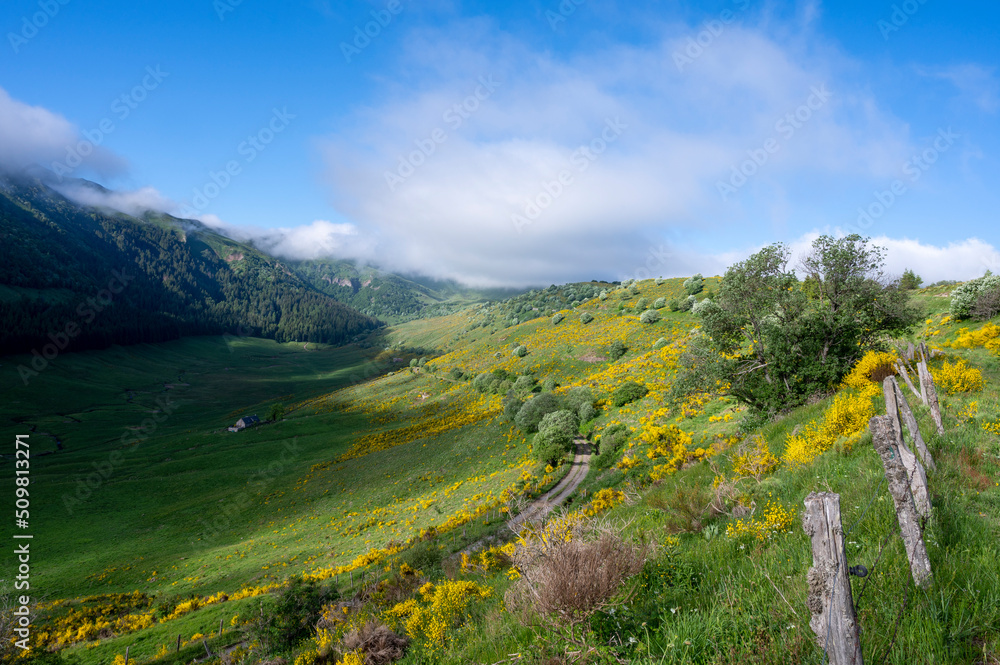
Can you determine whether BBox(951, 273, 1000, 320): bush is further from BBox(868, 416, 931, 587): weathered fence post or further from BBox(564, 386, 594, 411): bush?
BBox(868, 416, 931, 587): weathered fence post

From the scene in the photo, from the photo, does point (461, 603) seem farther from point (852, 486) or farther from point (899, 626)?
point (852, 486)

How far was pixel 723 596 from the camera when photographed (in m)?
4.73

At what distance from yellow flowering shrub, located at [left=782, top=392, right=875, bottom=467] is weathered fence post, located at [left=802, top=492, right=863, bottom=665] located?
8.63m

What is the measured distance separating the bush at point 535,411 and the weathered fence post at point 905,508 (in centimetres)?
3429

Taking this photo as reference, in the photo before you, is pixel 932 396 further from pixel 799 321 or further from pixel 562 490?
pixel 562 490

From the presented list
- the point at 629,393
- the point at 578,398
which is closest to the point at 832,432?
the point at 629,393

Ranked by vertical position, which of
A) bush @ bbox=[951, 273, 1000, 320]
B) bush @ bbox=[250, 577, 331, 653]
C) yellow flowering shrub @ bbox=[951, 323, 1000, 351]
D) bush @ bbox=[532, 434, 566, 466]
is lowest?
bush @ bbox=[250, 577, 331, 653]

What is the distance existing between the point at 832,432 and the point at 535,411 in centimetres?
2883

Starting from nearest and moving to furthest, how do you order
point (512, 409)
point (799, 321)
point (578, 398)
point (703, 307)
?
point (799, 321) < point (703, 307) < point (578, 398) < point (512, 409)

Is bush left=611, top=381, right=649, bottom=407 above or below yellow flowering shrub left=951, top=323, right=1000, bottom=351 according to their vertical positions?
below

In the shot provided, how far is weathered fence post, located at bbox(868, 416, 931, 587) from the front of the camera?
4.02 m

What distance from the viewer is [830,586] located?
3053 mm

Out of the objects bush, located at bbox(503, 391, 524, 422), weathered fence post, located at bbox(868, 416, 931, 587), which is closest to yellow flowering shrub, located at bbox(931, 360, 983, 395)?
weathered fence post, located at bbox(868, 416, 931, 587)

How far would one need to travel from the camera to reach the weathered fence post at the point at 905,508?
4.02 metres
